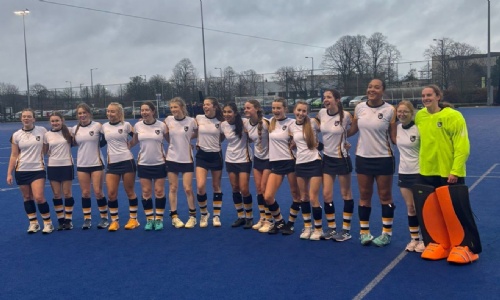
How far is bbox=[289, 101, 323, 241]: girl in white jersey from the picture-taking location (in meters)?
6.57

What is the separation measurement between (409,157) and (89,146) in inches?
177

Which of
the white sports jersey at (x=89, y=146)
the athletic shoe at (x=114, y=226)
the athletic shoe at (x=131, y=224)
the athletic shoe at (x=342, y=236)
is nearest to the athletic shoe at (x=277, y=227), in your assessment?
the athletic shoe at (x=342, y=236)

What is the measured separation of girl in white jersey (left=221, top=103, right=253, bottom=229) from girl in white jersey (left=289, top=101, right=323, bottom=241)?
2.87 ft

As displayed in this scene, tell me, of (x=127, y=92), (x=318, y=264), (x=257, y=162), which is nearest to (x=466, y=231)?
(x=318, y=264)

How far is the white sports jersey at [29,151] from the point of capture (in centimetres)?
752

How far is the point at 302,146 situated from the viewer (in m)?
6.65

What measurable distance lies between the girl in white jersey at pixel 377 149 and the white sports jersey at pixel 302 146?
0.56 m

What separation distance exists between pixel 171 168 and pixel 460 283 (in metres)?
4.23

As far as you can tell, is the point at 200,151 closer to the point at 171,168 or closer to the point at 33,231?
the point at 171,168

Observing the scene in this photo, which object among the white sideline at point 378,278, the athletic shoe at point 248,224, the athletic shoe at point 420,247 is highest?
the athletic shoe at point 248,224

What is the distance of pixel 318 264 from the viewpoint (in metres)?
5.73

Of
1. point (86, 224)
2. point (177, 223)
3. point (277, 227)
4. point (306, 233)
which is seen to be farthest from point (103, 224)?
point (306, 233)

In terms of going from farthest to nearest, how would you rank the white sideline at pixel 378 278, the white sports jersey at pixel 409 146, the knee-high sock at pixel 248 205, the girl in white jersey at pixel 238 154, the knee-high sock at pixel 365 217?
the knee-high sock at pixel 248 205, the girl in white jersey at pixel 238 154, the knee-high sock at pixel 365 217, the white sports jersey at pixel 409 146, the white sideline at pixel 378 278

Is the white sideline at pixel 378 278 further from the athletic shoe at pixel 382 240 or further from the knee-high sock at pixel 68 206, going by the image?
the knee-high sock at pixel 68 206
